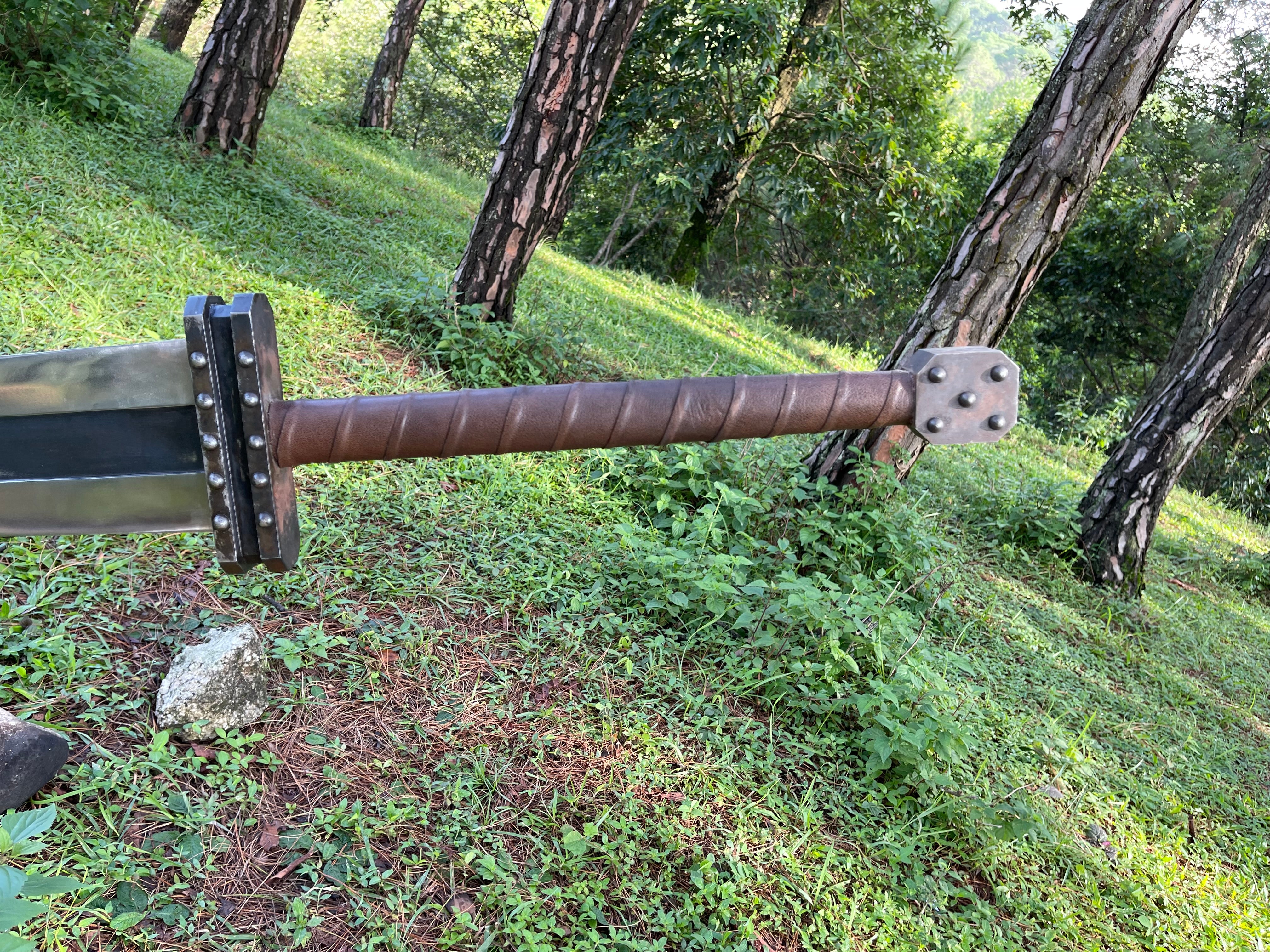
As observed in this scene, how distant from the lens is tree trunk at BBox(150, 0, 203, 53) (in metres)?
12.2

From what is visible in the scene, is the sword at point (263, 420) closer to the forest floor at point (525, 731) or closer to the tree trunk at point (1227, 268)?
the forest floor at point (525, 731)

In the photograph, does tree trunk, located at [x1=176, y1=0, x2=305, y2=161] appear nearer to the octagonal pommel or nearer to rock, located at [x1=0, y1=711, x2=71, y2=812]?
rock, located at [x1=0, y1=711, x2=71, y2=812]

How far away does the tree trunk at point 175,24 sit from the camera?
12172 mm

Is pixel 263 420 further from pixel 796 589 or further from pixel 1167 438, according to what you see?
pixel 1167 438

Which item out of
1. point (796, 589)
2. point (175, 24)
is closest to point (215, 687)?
point (796, 589)

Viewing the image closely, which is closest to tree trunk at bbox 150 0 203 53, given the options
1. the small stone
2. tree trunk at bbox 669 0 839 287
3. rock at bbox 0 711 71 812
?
tree trunk at bbox 669 0 839 287

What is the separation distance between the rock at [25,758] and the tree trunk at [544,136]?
3.57 metres

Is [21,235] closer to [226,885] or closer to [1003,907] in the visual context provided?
[226,885]

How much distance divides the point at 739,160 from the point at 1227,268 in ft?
17.4

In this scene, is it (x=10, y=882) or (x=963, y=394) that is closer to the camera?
(x=10, y=882)

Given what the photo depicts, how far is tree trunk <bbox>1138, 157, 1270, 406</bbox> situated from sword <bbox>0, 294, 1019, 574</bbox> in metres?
7.83

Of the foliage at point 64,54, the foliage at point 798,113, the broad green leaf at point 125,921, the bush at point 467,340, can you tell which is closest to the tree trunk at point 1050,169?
the bush at point 467,340

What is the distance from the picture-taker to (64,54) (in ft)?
19.7

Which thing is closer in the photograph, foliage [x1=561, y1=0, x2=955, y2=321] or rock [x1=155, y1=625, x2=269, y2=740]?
rock [x1=155, y1=625, x2=269, y2=740]
